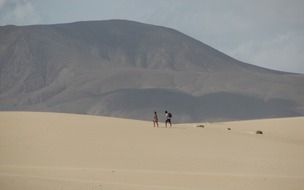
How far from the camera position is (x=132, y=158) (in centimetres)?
1758

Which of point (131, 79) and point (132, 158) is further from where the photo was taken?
point (131, 79)

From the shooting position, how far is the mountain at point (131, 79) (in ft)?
386

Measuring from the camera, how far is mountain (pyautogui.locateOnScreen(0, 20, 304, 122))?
11769cm

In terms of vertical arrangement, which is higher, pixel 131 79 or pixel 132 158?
pixel 131 79

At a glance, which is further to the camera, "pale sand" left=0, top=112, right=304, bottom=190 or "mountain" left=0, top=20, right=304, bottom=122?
"mountain" left=0, top=20, right=304, bottom=122

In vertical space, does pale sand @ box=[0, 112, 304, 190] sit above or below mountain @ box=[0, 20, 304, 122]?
below

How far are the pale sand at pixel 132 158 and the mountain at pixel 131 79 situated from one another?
265 ft

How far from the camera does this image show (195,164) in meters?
16.9

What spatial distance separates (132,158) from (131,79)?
12099cm

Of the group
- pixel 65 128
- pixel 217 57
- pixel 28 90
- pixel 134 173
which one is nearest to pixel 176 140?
Answer: pixel 65 128

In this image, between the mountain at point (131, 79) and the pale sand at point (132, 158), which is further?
the mountain at point (131, 79)

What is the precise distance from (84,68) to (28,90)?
16.4 meters

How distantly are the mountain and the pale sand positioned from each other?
265 ft

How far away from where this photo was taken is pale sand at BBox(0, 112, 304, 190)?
12953mm
